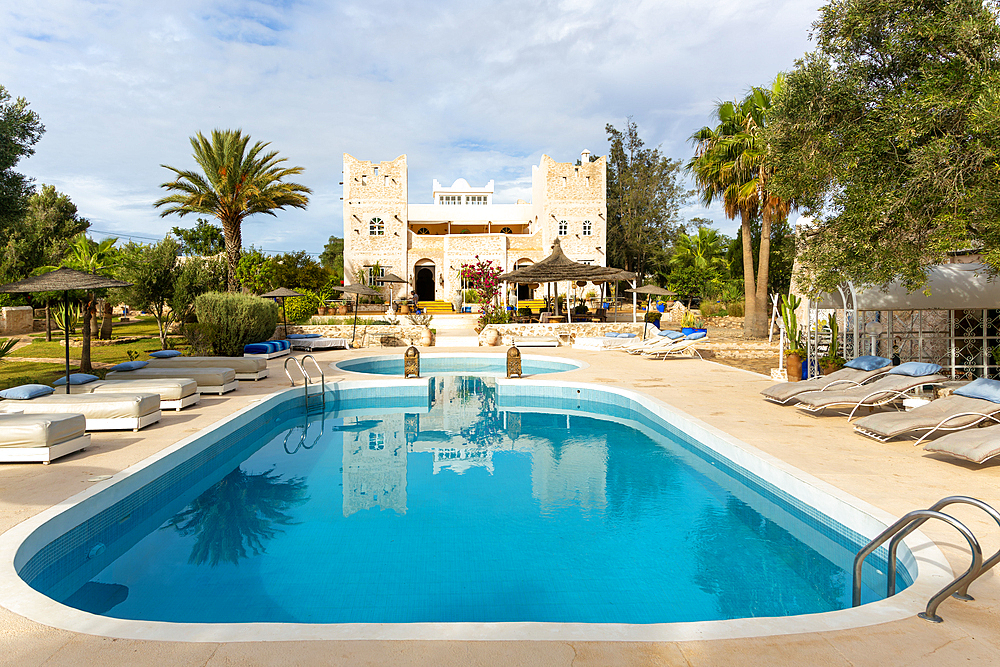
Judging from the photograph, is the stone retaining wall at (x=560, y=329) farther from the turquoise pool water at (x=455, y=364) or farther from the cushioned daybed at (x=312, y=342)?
the cushioned daybed at (x=312, y=342)

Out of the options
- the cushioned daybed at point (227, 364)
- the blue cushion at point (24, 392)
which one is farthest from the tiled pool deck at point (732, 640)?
the cushioned daybed at point (227, 364)

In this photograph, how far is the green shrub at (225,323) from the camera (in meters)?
14.4

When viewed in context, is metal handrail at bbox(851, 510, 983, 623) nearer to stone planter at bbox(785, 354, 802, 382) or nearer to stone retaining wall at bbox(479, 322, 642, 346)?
stone planter at bbox(785, 354, 802, 382)

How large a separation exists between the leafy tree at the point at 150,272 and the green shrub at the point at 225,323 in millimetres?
2500

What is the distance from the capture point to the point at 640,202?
40.0 metres

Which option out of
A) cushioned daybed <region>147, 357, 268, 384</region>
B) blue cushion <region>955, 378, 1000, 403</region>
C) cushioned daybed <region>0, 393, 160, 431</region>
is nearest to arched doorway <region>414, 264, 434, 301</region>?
cushioned daybed <region>147, 357, 268, 384</region>

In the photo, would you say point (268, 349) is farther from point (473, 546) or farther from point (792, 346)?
point (792, 346)

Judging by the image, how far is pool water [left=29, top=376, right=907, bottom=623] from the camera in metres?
3.54

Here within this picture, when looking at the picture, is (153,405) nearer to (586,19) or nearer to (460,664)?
(460,664)

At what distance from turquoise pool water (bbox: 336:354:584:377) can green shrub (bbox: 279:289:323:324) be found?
7.44 meters

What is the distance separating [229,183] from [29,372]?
9678mm

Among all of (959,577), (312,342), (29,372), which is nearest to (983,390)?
(959,577)

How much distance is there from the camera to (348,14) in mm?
13133

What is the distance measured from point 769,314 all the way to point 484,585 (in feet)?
64.0
